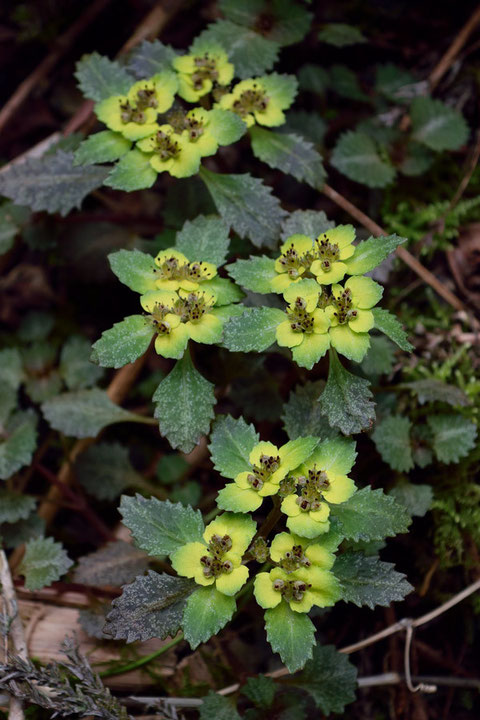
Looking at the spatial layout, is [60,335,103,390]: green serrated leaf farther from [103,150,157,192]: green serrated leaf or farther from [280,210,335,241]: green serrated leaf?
[280,210,335,241]: green serrated leaf

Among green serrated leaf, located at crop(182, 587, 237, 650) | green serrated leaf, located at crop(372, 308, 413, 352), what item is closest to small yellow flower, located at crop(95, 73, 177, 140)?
green serrated leaf, located at crop(372, 308, 413, 352)

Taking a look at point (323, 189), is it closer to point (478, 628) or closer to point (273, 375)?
point (273, 375)

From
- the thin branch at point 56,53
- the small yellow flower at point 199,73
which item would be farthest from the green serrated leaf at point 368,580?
the thin branch at point 56,53

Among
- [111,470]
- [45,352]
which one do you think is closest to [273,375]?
[111,470]

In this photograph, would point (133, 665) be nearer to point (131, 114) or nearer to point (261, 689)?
point (261, 689)

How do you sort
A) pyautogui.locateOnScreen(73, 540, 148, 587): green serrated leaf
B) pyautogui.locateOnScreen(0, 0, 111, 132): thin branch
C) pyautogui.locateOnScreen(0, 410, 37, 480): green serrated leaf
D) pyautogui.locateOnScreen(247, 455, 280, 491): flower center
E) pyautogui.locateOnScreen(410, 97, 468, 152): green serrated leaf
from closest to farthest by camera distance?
pyautogui.locateOnScreen(247, 455, 280, 491): flower center
pyautogui.locateOnScreen(73, 540, 148, 587): green serrated leaf
pyautogui.locateOnScreen(0, 410, 37, 480): green serrated leaf
pyautogui.locateOnScreen(410, 97, 468, 152): green serrated leaf
pyautogui.locateOnScreen(0, 0, 111, 132): thin branch

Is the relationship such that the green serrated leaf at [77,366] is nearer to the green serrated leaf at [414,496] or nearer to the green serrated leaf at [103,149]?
the green serrated leaf at [103,149]
